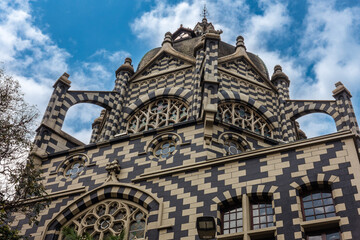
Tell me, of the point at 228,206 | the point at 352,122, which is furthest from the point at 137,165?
the point at 352,122

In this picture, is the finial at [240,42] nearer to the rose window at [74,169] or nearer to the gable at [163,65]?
the gable at [163,65]

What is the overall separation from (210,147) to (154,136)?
101 inches

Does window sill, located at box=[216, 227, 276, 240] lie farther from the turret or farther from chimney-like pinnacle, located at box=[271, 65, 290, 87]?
chimney-like pinnacle, located at box=[271, 65, 290, 87]

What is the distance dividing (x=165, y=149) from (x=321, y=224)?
8.07 meters

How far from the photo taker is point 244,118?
91.8ft

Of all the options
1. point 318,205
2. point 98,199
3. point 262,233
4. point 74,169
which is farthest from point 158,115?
point 318,205

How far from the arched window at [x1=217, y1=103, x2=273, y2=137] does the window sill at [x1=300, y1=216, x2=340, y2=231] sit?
11.3m

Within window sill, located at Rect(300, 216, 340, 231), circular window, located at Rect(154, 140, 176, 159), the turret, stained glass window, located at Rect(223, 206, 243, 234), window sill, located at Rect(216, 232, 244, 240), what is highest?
the turret

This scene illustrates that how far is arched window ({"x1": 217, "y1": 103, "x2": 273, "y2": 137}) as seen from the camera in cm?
2739

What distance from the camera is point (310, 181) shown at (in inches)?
682

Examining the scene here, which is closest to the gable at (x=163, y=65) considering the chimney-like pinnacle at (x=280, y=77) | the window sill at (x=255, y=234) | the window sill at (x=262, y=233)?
the chimney-like pinnacle at (x=280, y=77)

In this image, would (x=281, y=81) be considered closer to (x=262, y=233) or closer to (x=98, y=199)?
(x=98, y=199)

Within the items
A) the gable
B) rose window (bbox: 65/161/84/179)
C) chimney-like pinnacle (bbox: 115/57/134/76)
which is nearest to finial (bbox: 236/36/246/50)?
the gable

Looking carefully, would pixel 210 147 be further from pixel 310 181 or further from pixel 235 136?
pixel 310 181
